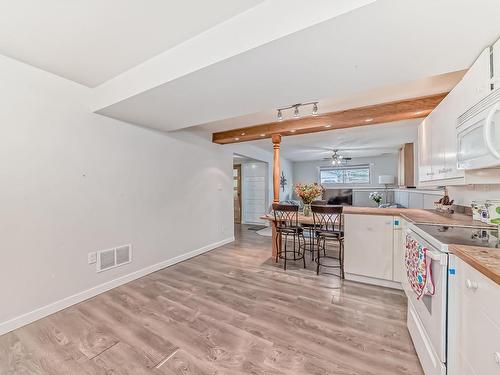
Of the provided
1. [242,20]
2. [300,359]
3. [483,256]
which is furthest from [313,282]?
[242,20]

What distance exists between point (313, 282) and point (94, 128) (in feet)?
11.3

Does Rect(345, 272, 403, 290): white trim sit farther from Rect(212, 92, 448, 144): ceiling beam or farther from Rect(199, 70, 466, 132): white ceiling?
Rect(199, 70, 466, 132): white ceiling

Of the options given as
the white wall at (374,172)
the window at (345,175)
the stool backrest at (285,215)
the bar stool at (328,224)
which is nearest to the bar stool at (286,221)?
the stool backrest at (285,215)

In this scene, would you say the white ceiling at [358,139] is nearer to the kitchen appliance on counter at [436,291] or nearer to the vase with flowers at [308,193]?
the vase with flowers at [308,193]

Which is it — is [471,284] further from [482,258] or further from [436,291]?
[436,291]

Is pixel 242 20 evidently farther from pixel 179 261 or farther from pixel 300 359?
pixel 179 261

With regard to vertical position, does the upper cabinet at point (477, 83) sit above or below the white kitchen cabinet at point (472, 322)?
above

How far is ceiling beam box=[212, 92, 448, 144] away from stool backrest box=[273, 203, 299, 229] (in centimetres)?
133

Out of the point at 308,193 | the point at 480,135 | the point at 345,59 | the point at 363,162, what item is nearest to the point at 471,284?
the point at 480,135

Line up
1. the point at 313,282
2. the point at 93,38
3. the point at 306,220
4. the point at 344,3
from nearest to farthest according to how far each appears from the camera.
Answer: the point at 344,3, the point at 93,38, the point at 313,282, the point at 306,220

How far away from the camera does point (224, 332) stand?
1.89m

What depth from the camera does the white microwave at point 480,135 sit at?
1.06m

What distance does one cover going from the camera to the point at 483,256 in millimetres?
992

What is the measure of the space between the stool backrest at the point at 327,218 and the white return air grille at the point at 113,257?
2.67 m
